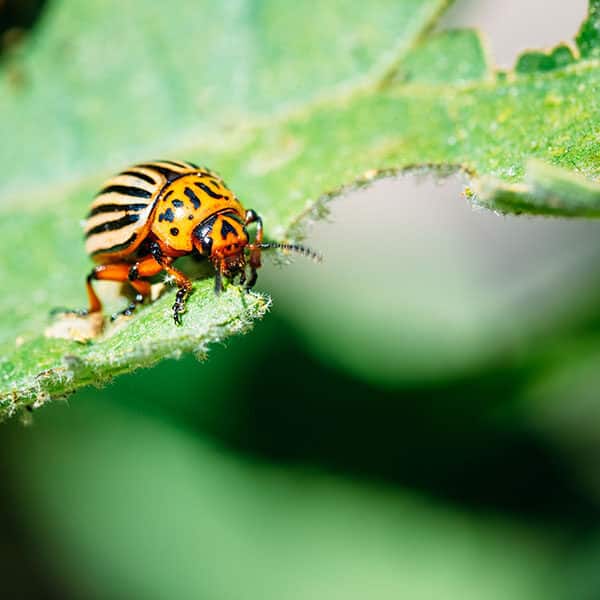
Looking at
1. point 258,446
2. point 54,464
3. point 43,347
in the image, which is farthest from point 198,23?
point 54,464

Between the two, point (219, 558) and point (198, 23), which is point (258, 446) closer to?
point (219, 558)

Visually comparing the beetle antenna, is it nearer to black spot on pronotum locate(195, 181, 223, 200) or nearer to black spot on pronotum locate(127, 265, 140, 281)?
black spot on pronotum locate(195, 181, 223, 200)

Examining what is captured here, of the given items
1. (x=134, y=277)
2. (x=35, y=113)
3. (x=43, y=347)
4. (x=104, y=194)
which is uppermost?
(x=35, y=113)

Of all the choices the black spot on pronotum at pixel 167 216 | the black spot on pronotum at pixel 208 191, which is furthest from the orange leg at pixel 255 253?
the black spot on pronotum at pixel 167 216

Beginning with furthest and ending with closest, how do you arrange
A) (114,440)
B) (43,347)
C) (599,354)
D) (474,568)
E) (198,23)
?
(114,440) < (474,568) < (599,354) < (198,23) < (43,347)

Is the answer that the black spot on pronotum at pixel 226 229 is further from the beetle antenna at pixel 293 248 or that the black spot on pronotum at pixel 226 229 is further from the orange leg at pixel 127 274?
the orange leg at pixel 127 274

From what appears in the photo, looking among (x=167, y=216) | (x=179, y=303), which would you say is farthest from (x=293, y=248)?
(x=179, y=303)

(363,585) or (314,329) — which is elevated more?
(314,329)

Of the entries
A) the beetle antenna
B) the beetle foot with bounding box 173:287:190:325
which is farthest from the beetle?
the beetle foot with bounding box 173:287:190:325
